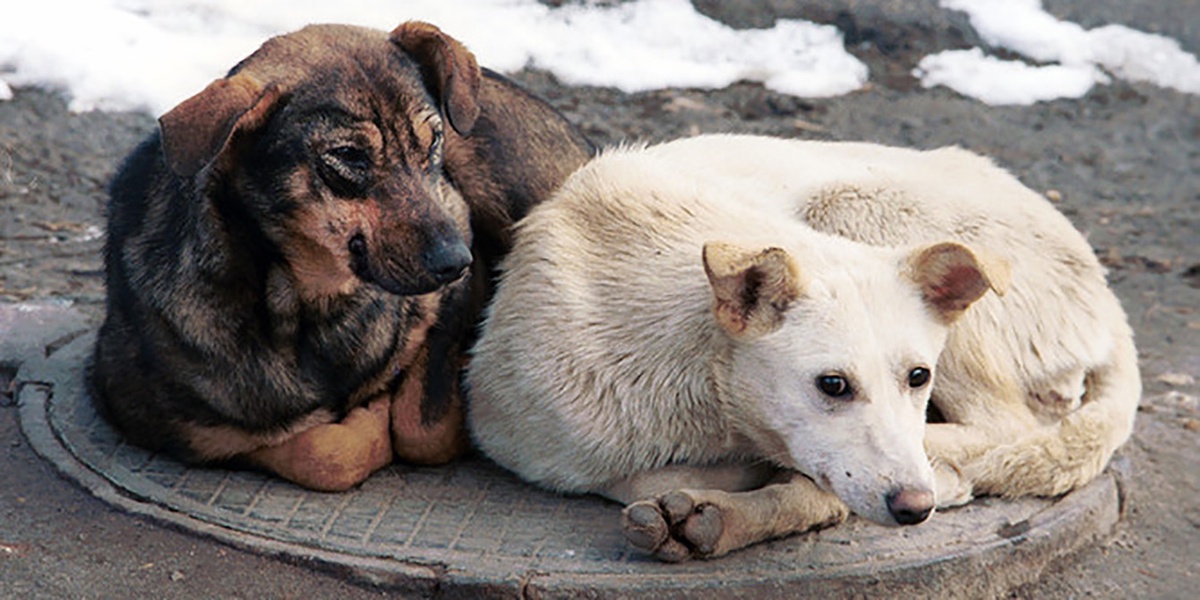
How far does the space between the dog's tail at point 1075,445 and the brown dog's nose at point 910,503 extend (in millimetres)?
719

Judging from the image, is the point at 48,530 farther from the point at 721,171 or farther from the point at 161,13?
the point at 161,13

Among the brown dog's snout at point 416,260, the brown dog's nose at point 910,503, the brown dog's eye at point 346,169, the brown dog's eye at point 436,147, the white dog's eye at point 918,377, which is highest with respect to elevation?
the brown dog's eye at point 346,169

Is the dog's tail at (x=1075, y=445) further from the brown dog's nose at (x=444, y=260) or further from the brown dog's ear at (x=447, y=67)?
the brown dog's ear at (x=447, y=67)

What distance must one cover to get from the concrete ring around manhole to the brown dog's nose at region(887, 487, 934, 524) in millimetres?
313

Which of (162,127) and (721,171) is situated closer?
(162,127)

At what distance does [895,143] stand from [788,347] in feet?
14.3

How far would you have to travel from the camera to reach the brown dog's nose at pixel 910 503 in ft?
11.1

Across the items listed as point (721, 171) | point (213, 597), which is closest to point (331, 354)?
point (213, 597)

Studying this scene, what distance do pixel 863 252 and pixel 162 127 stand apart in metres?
1.79

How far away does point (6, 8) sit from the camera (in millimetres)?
7785

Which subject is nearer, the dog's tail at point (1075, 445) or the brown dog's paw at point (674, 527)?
the brown dog's paw at point (674, 527)

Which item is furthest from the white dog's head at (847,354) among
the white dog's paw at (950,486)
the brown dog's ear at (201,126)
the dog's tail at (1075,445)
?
the brown dog's ear at (201,126)

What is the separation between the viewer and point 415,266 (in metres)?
3.66

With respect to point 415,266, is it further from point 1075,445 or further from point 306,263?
point 1075,445
